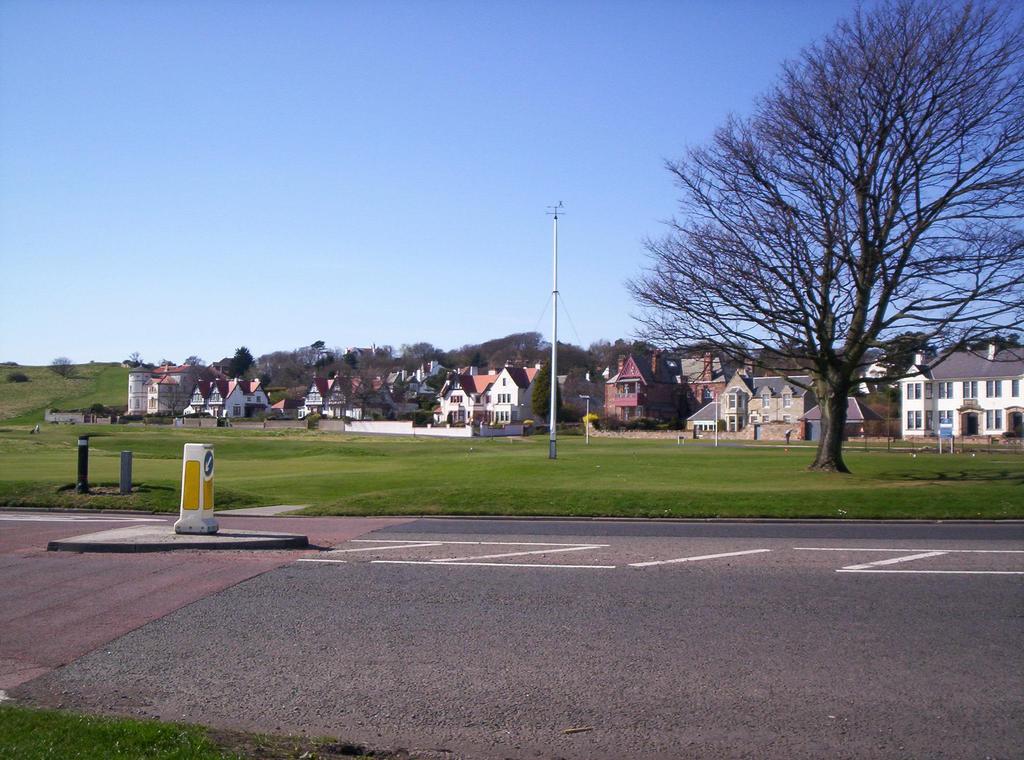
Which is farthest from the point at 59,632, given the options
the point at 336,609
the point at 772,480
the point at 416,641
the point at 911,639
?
the point at 772,480

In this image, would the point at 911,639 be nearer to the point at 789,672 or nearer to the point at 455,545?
the point at 789,672

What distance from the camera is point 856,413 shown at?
95.8m

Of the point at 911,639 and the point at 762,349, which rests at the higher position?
the point at 762,349

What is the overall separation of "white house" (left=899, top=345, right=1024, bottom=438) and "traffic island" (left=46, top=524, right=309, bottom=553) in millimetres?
75509

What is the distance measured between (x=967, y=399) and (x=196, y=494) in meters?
85.0

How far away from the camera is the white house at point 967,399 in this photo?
262 feet

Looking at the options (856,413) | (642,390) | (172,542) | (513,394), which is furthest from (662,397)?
(172,542)

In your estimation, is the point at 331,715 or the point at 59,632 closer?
the point at 331,715

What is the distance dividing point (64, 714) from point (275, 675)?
1.60 metres

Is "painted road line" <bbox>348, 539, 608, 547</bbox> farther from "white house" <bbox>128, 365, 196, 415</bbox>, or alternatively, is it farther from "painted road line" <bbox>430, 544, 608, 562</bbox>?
"white house" <bbox>128, 365, 196, 415</bbox>

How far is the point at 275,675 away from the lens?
7.24 metres

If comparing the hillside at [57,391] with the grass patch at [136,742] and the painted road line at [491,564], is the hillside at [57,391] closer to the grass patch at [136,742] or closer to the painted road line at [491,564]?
the painted road line at [491,564]

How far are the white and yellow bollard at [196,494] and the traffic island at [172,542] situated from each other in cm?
15

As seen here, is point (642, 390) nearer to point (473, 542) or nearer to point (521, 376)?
point (521, 376)
